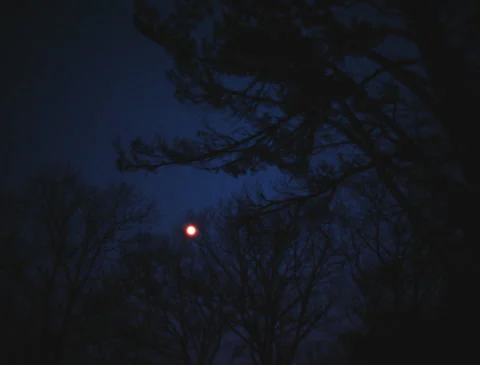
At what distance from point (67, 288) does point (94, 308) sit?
1379 mm

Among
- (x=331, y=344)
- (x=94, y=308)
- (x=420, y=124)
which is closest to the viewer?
(x=420, y=124)

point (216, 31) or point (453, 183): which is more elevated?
point (216, 31)

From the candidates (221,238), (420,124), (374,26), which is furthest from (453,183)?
(221,238)

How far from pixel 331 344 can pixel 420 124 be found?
19903mm

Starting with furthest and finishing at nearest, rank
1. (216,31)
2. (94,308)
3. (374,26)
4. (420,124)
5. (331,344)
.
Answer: (331,344) → (94,308) → (420,124) → (216,31) → (374,26)

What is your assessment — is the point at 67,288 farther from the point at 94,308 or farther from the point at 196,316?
the point at 196,316

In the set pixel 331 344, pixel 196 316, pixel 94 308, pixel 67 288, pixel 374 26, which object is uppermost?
pixel 374 26

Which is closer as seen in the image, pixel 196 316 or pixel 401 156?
pixel 401 156

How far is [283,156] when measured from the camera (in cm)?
433

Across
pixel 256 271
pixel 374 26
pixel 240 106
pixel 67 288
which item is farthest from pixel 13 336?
pixel 374 26

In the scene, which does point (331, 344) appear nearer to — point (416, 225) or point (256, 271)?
point (256, 271)

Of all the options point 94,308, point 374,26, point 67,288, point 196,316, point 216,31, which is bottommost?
point 196,316

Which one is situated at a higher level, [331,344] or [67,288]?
[67,288]

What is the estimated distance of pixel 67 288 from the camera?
372 inches
